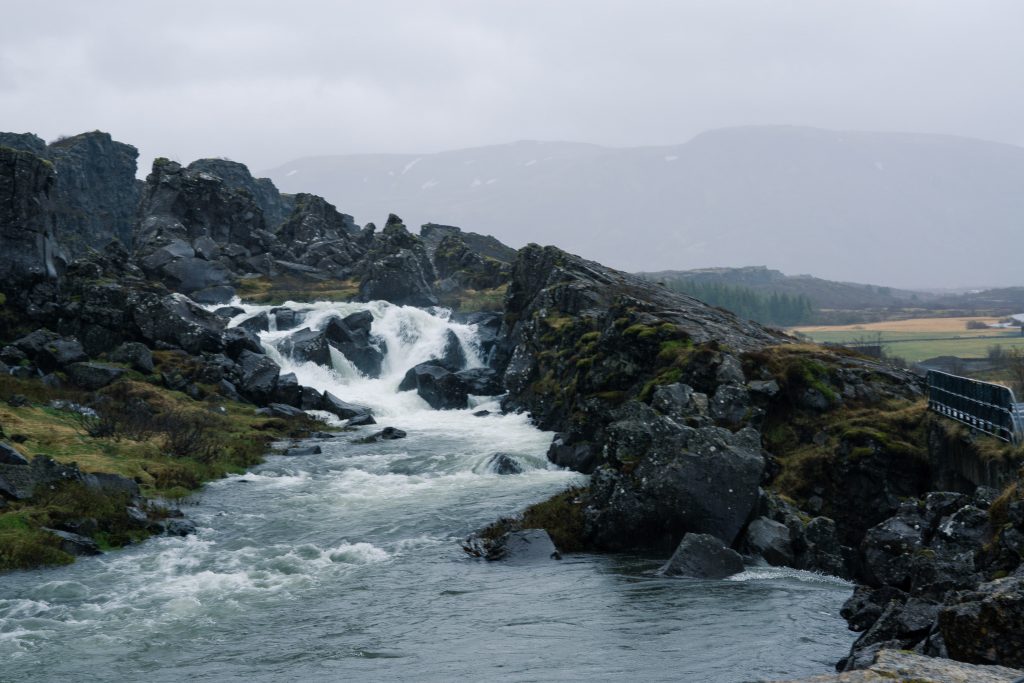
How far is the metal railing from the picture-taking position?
79.6ft

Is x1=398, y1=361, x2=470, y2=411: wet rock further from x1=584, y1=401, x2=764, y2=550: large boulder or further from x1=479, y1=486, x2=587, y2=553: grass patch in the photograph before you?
x1=584, y1=401, x2=764, y2=550: large boulder

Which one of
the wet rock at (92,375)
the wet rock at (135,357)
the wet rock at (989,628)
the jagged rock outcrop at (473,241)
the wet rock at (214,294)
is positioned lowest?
the wet rock at (989,628)

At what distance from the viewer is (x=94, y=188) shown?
541 ft

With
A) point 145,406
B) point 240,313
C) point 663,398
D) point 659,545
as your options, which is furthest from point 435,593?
point 240,313

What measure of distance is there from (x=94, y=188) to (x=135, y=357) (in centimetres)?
12743

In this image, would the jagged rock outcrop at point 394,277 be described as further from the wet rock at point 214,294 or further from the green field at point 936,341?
the green field at point 936,341

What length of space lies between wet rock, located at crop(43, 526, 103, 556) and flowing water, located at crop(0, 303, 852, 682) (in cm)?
76

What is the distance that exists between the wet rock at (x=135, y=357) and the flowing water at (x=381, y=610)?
2296 cm

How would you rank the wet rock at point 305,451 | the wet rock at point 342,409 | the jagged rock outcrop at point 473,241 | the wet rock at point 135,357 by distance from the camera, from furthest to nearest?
the jagged rock outcrop at point 473,241 → the wet rock at point 342,409 → the wet rock at point 135,357 → the wet rock at point 305,451

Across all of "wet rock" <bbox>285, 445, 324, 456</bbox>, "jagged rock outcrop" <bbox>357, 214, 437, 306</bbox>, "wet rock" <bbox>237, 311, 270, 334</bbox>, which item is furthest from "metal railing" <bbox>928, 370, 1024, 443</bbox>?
"jagged rock outcrop" <bbox>357, 214, 437, 306</bbox>

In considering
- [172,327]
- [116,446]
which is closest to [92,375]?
[172,327]

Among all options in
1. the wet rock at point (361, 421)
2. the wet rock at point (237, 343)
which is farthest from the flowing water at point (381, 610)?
the wet rock at point (237, 343)

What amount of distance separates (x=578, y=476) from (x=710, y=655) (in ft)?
73.2

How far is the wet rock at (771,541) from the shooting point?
2544 cm
